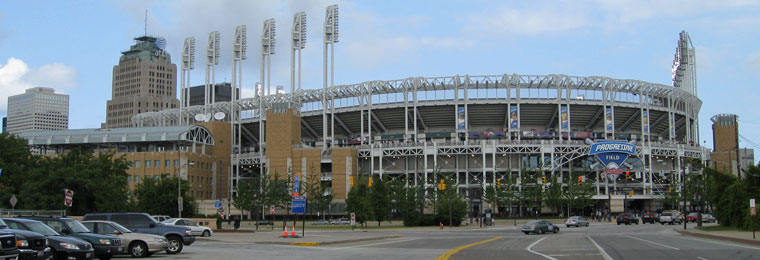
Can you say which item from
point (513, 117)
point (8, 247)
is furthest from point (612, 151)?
point (8, 247)

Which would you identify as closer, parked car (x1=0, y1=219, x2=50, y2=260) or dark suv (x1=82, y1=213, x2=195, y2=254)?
parked car (x1=0, y1=219, x2=50, y2=260)

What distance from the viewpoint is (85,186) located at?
5547 centimetres

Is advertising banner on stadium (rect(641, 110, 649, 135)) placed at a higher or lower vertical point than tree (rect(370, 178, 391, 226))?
higher

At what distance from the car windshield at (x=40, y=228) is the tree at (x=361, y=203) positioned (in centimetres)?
5233

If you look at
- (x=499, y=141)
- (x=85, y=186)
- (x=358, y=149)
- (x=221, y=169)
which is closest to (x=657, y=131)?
(x=499, y=141)

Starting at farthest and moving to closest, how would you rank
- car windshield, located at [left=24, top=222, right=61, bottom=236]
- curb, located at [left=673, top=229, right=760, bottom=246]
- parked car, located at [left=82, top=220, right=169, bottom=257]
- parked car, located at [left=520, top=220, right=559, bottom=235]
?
parked car, located at [left=520, top=220, right=559, bottom=235] → curb, located at [left=673, top=229, right=760, bottom=246] → parked car, located at [left=82, top=220, right=169, bottom=257] → car windshield, located at [left=24, top=222, right=61, bottom=236]

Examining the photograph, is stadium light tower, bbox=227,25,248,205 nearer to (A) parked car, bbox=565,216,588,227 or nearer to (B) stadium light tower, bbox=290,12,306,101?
(B) stadium light tower, bbox=290,12,306,101

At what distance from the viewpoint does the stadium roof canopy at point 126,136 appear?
11100cm

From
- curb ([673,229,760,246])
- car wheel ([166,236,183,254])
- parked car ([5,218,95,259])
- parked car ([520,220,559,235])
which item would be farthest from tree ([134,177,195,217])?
parked car ([5,218,95,259])

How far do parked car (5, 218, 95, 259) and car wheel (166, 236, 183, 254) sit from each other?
768 cm

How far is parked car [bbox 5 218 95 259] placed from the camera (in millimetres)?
21766

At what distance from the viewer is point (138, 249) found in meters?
27.2

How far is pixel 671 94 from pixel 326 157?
5800cm

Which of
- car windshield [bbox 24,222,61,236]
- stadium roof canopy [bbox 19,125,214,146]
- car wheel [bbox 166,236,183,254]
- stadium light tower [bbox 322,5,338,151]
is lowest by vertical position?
car wheel [bbox 166,236,183,254]
